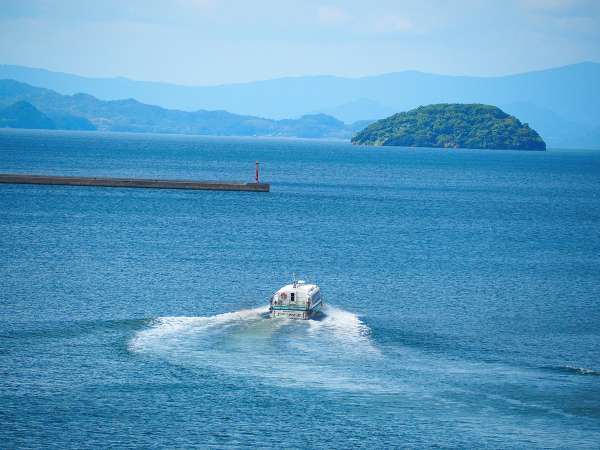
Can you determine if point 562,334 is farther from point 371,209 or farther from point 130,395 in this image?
point 371,209

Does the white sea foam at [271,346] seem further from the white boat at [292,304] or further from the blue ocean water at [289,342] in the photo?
the white boat at [292,304]

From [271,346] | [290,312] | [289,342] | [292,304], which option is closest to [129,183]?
[292,304]

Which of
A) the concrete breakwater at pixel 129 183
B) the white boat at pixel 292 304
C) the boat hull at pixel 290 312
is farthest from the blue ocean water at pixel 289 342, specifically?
the concrete breakwater at pixel 129 183

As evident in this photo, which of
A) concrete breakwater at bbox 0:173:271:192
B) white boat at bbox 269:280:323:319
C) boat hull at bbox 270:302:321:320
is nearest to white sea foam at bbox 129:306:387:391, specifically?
boat hull at bbox 270:302:321:320

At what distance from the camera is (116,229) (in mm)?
121562

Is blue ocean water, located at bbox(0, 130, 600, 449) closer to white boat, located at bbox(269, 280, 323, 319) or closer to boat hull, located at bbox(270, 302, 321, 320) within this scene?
boat hull, located at bbox(270, 302, 321, 320)

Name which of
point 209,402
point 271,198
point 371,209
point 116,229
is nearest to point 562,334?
point 209,402

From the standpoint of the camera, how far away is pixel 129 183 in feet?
619

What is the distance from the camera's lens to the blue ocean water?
4828cm

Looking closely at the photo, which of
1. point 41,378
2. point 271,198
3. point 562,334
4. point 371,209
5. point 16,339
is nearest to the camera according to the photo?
point 41,378

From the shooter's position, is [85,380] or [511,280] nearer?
[85,380]

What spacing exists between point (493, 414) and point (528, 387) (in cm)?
541

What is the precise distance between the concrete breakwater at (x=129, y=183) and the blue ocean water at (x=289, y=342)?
63099 millimetres

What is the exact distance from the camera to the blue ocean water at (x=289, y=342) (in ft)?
158
